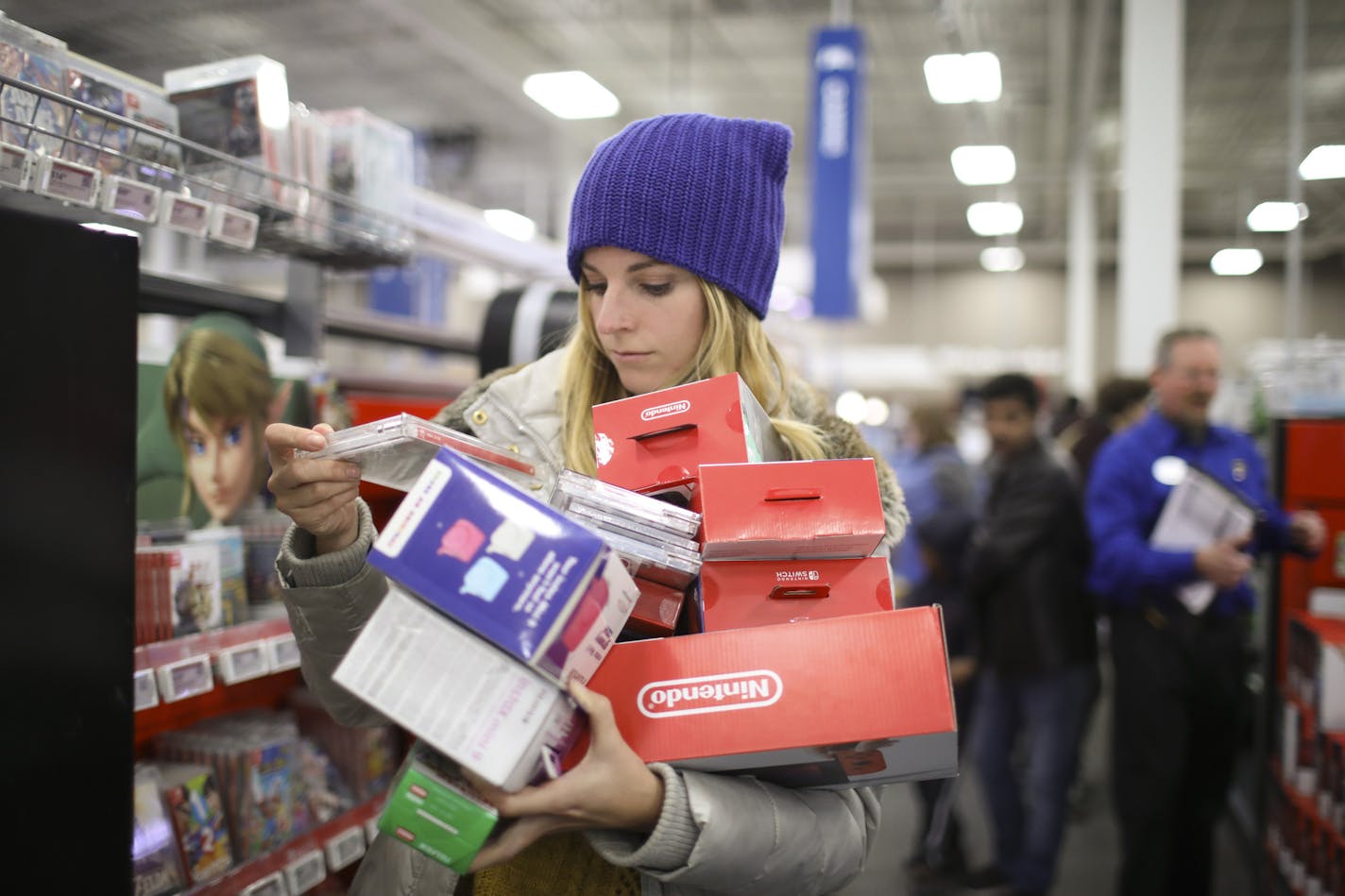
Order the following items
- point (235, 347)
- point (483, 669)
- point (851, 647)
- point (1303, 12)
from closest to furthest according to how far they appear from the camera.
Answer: point (483, 669), point (851, 647), point (235, 347), point (1303, 12)

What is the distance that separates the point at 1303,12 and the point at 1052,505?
158 inches

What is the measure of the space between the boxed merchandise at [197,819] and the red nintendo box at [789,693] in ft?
3.18

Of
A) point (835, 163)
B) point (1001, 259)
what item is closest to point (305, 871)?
point (835, 163)

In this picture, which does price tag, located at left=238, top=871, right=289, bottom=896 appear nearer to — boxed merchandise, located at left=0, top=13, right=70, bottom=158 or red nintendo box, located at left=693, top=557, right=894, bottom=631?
red nintendo box, located at left=693, top=557, right=894, bottom=631

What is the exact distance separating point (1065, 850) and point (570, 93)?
803cm

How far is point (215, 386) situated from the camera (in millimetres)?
1774

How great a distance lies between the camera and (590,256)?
56.9 inches

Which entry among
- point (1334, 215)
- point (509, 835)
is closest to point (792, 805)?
point (509, 835)

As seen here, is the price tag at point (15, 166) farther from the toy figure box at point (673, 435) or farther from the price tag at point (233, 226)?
the toy figure box at point (673, 435)

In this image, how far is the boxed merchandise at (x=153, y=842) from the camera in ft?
4.90

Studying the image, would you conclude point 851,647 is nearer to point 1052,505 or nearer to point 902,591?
point 1052,505

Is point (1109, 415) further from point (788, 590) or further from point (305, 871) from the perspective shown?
point (305, 871)

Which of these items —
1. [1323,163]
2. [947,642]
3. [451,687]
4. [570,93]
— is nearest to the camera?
[451,687]

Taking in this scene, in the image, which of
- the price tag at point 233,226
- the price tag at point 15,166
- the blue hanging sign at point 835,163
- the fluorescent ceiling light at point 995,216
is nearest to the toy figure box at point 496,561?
the price tag at point 15,166
